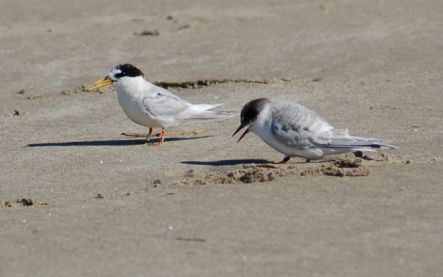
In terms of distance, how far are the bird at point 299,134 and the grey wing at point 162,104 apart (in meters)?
1.21

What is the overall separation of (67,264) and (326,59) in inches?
194

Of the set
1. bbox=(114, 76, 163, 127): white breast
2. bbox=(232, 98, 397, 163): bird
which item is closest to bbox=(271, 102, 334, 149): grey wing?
bbox=(232, 98, 397, 163): bird

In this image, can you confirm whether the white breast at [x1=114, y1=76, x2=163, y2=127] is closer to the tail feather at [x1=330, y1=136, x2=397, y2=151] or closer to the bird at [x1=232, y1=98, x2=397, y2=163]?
the bird at [x1=232, y1=98, x2=397, y2=163]

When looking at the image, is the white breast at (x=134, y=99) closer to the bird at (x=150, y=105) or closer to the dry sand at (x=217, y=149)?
the bird at (x=150, y=105)

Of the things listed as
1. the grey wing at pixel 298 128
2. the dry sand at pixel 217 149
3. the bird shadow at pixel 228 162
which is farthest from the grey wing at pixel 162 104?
the grey wing at pixel 298 128

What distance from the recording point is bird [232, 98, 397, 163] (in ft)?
21.8

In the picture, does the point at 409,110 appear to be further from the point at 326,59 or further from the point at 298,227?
the point at 298,227

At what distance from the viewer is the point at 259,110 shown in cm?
683

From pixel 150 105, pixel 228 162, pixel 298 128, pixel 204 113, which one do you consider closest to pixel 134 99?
pixel 150 105

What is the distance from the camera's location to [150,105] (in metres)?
7.93

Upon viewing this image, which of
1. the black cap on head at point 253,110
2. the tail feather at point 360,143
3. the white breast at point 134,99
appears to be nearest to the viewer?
the tail feather at point 360,143

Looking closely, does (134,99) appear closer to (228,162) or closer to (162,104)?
(162,104)

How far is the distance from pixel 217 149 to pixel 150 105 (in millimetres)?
813

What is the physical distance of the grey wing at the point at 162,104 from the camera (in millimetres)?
7930
